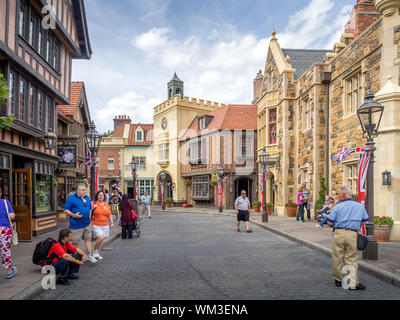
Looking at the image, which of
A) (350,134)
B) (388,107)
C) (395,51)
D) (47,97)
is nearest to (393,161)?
(388,107)

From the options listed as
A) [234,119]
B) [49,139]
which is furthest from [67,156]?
[234,119]

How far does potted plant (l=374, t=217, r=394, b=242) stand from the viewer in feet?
36.6

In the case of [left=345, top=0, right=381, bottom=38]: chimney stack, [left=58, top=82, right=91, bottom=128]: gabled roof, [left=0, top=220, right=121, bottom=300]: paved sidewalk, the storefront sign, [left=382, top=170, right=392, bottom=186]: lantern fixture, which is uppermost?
[left=345, top=0, right=381, bottom=38]: chimney stack

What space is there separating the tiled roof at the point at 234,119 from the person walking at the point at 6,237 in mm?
29143

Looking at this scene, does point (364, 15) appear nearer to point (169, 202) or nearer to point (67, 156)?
point (67, 156)

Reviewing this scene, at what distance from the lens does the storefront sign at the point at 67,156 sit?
54.9 feet

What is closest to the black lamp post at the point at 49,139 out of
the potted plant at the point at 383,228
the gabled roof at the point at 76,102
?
the gabled roof at the point at 76,102

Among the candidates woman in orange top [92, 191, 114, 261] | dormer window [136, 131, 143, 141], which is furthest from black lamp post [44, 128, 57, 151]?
dormer window [136, 131, 143, 141]

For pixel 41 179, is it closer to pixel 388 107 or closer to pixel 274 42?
pixel 388 107

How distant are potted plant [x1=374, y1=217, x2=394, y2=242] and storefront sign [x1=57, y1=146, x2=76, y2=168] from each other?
11976 mm

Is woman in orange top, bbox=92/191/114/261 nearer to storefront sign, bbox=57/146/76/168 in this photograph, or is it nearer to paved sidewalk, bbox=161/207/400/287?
paved sidewalk, bbox=161/207/400/287

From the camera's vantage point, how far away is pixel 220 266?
8.21 m

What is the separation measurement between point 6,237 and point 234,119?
3079cm

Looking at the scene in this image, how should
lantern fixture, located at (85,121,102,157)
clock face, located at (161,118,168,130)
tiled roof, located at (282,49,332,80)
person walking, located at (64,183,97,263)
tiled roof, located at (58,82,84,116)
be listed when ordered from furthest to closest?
clock face, located at (161,118,168,130) < tiled roof, located at (282,49,332,80) < tiled roof, located at (58,82,84,116) < lantern fixture, located at (85,121,102,157) < person walking, located at (64,183,97,263)
